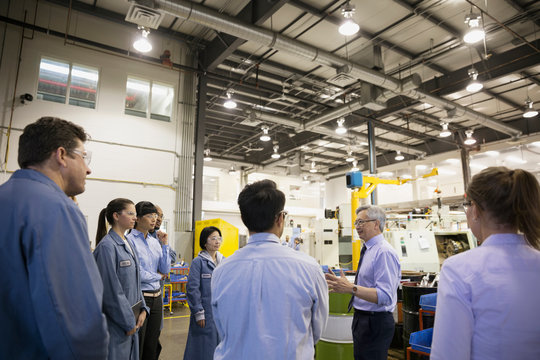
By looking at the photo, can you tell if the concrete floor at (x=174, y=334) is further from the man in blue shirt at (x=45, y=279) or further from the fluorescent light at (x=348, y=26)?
the fluorescent light at (x=348, y=26)

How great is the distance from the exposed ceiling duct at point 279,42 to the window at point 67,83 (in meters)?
3.54

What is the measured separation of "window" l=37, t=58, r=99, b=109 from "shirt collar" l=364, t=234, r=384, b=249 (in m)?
7.87

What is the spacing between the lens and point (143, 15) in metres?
5.87

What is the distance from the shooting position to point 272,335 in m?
1.29

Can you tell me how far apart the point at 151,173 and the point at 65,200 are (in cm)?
784

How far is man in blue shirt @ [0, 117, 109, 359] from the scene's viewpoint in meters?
1.02

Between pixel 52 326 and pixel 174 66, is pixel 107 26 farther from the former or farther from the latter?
pixel 52 326

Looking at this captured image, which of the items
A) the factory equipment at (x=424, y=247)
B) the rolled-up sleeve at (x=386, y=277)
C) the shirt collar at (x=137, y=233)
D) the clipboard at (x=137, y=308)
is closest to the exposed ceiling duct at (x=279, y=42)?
the factory equipment at (x=424, y=247)

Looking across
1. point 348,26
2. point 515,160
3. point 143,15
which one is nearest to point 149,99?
point 143,15

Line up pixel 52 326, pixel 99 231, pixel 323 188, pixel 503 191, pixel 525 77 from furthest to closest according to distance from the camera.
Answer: pixel 323 188
pixel 525 77
pixel 99 231
pixel 503 191
pixel 52 326

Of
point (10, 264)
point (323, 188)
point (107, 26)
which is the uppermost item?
point (107, 26)

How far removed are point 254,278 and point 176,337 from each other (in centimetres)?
481

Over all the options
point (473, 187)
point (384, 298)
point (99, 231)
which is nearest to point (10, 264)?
point (473, 187)

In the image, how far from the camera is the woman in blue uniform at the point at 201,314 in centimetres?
315
